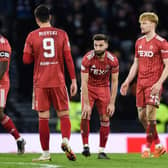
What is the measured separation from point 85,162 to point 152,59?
188 centimetres

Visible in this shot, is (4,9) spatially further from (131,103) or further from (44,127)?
(44,127)

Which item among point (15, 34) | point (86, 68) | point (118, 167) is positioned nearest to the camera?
point (118, 167)

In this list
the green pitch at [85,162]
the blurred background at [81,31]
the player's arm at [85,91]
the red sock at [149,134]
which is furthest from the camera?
the blurred background at [81,31]

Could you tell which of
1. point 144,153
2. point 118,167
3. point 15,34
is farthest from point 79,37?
point 118,167

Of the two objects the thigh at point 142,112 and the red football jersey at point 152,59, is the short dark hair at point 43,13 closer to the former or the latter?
the red football jersey at point 152,59

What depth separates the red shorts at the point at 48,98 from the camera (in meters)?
11.6

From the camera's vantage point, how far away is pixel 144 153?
1270 centimetres

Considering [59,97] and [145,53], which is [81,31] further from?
[59,97]

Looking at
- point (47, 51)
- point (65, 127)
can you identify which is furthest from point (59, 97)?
point (47, 51)

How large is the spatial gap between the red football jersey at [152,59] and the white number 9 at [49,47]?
162 centimetres

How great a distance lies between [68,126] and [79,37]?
8502 mm

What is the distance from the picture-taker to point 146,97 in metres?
12.5

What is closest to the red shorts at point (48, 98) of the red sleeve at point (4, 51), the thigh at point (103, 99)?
the thigh at point (103, 99)

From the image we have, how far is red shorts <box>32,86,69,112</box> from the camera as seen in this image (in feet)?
38.0
